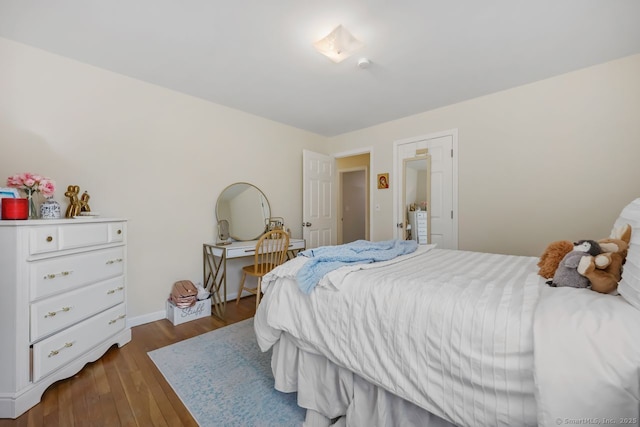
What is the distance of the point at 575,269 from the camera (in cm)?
110

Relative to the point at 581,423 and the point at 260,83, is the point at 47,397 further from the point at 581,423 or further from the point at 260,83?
the point at 260,83

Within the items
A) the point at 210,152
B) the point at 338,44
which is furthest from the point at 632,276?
the point at 210,152

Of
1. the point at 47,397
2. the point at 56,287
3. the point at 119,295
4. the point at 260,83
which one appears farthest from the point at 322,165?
the point at 47,397

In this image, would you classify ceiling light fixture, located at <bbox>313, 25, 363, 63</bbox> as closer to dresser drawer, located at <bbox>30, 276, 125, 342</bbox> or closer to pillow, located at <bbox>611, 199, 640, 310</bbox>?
pillow, located at <bbox>611, 199, 640, 310</bbox>

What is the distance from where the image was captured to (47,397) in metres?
1.56

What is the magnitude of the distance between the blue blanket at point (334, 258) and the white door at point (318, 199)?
79.2 inches

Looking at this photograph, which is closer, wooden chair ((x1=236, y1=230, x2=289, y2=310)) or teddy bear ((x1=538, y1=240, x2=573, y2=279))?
teddy bear ((x1=538, y1=240, x2=573, y2=279))

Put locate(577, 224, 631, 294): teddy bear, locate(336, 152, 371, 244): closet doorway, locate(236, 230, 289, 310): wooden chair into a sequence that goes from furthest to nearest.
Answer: locate(336, 152, 371, 244): closet doorway
locate(236, 230, 289, 310): wooden chair
locate(577, 224, 631, 294): teddy bear

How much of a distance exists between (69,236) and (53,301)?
1.30 feet

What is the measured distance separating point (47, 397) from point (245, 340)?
1.18 m

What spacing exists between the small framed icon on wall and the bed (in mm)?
2194

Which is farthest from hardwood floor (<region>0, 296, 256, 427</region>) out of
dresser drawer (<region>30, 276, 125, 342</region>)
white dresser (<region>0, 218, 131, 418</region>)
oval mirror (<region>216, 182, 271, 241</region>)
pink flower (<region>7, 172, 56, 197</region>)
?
oval mirror (<region>216, 182, 271, 241</region>)

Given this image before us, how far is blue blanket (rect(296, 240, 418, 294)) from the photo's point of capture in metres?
1.39

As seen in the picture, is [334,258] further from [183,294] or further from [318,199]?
[318,199]
